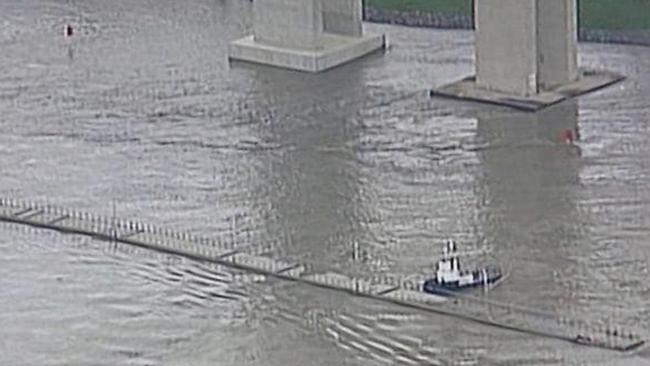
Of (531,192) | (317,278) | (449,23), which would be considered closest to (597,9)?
(449,23)

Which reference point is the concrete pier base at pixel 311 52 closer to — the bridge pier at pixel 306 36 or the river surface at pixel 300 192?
the bridge pier at pixel 306 36

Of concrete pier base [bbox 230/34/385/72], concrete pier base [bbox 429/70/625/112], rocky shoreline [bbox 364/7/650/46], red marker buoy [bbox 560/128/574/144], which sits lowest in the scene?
red marker buoy [bbox 560/128/574/144]

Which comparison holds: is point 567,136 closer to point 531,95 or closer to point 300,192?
point 531,95

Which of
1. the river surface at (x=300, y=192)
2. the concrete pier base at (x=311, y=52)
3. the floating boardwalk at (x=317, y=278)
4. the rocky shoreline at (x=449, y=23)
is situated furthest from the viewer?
the rocky shoreline at (x=449, y=23)

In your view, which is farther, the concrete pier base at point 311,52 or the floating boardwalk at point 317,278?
the concrete pier base at point 311,52

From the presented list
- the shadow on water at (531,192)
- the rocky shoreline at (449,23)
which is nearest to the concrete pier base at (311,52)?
the rocky shoreline at (449,23)

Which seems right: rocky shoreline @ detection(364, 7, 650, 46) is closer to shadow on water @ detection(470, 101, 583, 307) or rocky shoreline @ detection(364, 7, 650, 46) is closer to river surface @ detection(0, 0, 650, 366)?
river surface @ detection(0, 0, 650, 366)

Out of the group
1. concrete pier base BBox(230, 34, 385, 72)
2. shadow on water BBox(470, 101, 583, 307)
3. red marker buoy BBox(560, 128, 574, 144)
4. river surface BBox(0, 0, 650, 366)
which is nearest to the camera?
river surface BBox(0, 0, 650, 366)

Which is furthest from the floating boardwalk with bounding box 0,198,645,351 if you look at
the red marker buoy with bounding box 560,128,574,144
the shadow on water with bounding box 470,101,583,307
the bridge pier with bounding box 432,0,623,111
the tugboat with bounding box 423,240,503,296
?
the bridge pier with bounding box 432,0,623,111
